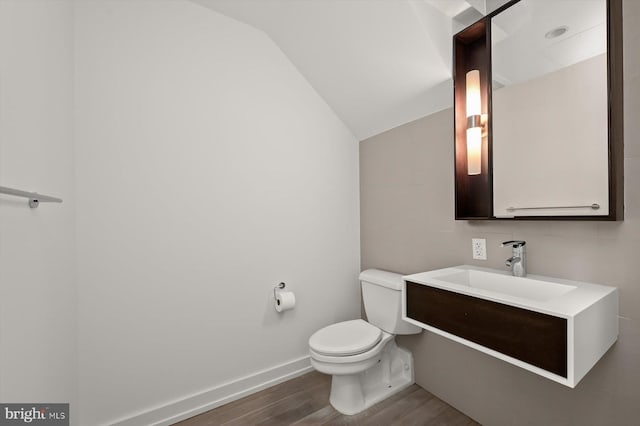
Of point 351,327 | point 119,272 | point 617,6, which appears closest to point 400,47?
point 617,6

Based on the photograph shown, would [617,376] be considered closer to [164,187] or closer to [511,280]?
[511,280]

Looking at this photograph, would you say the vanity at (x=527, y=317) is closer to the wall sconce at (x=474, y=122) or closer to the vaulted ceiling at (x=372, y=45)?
the wall sconce at (x=474, y=122)

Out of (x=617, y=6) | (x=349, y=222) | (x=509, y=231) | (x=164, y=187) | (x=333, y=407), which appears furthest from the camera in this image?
(x=349, y=222)

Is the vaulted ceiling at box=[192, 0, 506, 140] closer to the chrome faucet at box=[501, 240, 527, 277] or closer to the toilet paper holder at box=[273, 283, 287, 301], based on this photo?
the chrome faucet at box=[501, 240, 527, 277]

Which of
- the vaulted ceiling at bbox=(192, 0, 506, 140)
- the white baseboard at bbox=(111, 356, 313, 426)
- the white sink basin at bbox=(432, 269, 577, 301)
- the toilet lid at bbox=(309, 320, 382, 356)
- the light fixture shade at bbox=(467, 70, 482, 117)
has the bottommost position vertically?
the white baseboard at bbox=(111, 356, 313, 426)

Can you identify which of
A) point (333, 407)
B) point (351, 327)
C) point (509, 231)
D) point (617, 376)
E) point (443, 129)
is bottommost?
point (333, 407)

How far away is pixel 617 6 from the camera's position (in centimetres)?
109

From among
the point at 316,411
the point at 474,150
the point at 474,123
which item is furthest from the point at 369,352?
the point at 474,123

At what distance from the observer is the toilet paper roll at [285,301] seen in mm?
1941

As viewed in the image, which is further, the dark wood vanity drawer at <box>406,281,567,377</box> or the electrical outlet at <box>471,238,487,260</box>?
the electrical outlet at <box>471,238,487,260</box>

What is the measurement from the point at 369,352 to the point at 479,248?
871 millimetres

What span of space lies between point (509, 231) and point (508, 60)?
34.1 inches

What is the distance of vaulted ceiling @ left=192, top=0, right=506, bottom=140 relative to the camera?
5.23 feet

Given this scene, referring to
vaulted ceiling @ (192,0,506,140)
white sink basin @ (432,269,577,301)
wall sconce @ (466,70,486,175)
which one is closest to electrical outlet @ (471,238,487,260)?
white sink basin @ (432,269,577,301)
